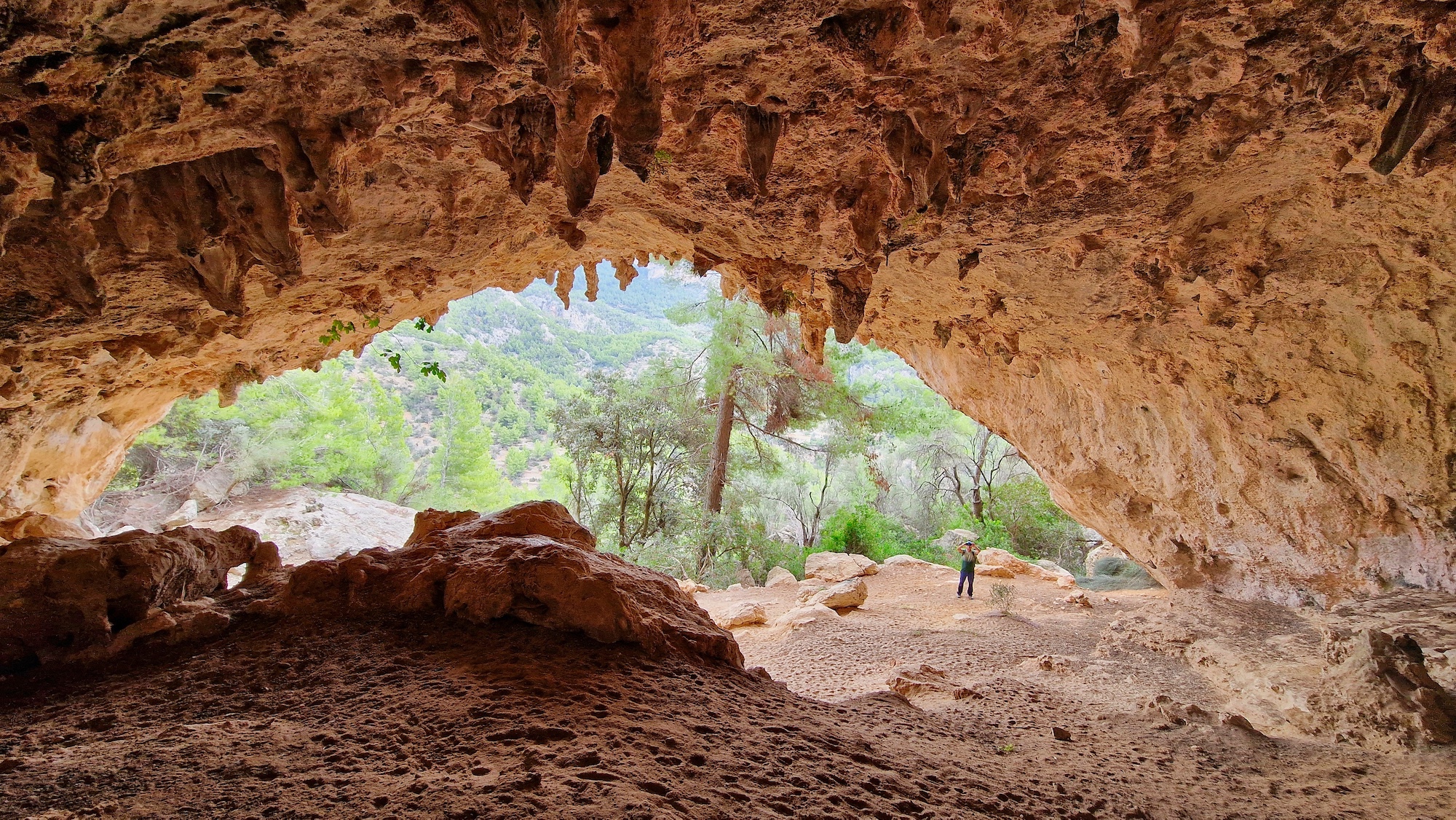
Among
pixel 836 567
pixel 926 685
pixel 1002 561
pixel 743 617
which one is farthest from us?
pixel 836 567

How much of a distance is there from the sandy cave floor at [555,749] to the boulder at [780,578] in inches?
322

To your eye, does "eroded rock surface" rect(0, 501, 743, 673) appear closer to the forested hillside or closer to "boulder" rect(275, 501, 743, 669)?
"boulder" rect(275, 501, 743, 669)

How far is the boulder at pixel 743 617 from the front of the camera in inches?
349

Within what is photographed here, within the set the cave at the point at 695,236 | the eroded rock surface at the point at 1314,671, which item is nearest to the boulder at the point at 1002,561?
the eroded rock surface at the point at 1314,671

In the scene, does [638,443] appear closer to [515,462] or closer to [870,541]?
[870,541]

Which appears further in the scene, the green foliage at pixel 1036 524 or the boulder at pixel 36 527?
→ the green foliage at pixel 1036 524

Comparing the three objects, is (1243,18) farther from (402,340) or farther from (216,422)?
(402,340)

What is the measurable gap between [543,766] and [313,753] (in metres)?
0.78

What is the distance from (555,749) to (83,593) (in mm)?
2561

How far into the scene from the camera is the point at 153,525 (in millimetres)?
15688

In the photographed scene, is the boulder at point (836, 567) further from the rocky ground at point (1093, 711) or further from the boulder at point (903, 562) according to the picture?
the rocky ground at point (1093, 711)

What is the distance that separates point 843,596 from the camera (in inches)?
367

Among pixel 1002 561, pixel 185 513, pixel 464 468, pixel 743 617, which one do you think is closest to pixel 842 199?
pixel 743 617

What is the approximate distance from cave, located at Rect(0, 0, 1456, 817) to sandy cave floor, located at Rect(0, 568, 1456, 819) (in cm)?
3
